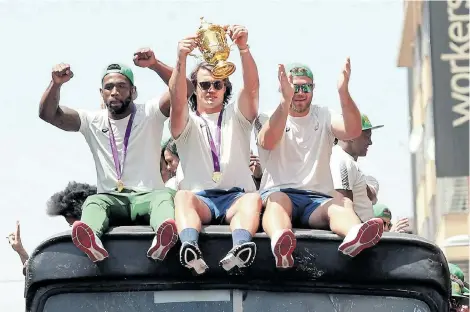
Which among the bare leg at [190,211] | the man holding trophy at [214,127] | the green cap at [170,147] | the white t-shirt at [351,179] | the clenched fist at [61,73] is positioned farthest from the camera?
the green cap at [170,147]

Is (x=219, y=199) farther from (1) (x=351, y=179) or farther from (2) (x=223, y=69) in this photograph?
(1) (x=351, y=179)

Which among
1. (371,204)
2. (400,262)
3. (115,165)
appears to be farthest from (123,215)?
(371,204)

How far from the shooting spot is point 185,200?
700cm

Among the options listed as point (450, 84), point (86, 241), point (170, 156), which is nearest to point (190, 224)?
point (86, 241)

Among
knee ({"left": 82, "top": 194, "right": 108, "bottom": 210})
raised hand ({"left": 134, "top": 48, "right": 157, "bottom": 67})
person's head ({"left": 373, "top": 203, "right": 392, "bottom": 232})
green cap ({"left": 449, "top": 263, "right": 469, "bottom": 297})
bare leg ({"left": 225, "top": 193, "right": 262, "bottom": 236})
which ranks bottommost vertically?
green cap ({"left": 449, "top": 263, "right": 469, "bottom": 297})

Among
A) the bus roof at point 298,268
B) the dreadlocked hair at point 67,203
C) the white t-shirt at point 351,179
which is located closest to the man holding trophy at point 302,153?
the bus roof at point 298,268

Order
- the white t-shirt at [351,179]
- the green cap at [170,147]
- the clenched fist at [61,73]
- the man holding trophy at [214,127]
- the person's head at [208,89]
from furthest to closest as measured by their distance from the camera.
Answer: the green cap at [170,147]
the white t-shirt at [351,179]
the person's head at [208,89]
the clenched fist at [61,73]
the man holding trophy at [214,127]

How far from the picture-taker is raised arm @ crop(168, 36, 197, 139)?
7715 millimetres

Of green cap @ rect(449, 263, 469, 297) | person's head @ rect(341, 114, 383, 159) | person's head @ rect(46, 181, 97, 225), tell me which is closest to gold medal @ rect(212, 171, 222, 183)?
person's head @ rect(46, 181, 97, 225)

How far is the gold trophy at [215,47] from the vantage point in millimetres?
7566

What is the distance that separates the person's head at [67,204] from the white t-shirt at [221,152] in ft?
4.57

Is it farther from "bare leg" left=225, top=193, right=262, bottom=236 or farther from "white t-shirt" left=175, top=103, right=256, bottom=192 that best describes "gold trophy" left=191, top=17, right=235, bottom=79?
"bare leg" left=225, top=193, right=262, bottom=236

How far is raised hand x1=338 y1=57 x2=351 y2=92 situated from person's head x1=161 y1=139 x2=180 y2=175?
8.04 ft

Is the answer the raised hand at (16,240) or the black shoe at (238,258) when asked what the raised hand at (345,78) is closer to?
the black shoe at (238,258)
